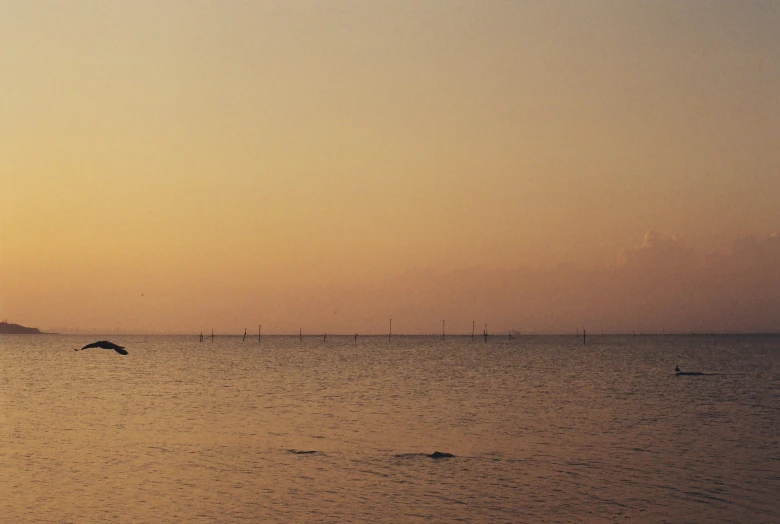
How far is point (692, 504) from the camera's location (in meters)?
31.2

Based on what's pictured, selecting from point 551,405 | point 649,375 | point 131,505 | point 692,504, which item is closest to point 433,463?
point 692,504

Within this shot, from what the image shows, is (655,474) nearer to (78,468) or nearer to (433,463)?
(433,463)

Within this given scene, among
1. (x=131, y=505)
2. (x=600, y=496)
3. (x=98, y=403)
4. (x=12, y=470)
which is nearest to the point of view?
(x=131, y=505)

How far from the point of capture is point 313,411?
206 feet

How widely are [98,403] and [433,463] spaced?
4103cm

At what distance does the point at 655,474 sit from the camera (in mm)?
37125

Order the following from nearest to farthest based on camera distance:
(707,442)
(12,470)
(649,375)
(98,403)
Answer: (12,470), (707,442), (98,403), (649,375)

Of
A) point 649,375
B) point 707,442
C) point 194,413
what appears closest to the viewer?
point 707,442

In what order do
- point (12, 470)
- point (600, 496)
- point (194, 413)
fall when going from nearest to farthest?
point (600, 496) → point (12, 470) → point (194, 413)

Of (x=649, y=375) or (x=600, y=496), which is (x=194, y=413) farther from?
(x=649, y=375)

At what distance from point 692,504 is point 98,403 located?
5349 cm

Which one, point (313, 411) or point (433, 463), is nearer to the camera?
point (433, 463)

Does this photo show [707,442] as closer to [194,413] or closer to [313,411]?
[313,411]

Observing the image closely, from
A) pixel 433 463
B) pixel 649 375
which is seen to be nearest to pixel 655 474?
pixel 433 463
